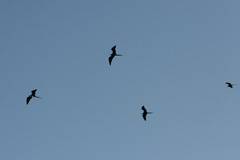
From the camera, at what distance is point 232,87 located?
325ft

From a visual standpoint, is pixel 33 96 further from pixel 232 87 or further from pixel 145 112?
pixel 232 87

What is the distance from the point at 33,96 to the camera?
3863 inches

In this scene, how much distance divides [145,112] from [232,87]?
12.1 metres

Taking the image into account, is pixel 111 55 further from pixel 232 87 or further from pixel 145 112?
pixel 232 87

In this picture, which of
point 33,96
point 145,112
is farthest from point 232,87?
point 33,96

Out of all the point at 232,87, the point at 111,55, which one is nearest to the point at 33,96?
the point at 111,55

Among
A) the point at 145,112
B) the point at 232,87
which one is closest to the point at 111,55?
the point at 145,112

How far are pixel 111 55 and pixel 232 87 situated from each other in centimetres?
1698

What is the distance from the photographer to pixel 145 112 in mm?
98875

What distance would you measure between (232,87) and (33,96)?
2654 cm

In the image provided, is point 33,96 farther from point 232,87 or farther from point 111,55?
point 232,87

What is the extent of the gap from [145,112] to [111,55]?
927cm
